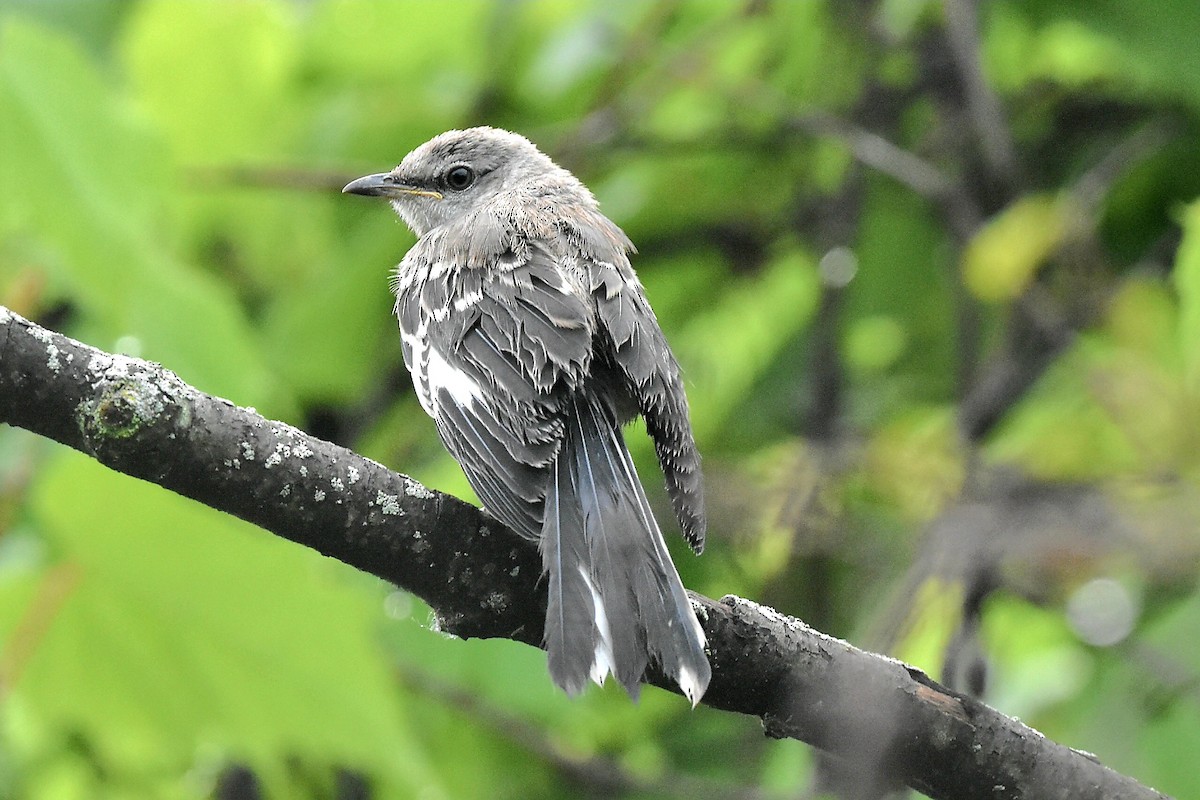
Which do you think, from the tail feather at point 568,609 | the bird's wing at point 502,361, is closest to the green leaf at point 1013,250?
the bird's wing at point 502,361

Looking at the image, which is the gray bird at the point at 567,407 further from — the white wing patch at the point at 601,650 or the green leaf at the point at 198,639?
the green leaf at the point at 198,639

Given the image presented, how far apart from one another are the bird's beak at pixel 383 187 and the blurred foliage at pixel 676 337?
0.40 metres

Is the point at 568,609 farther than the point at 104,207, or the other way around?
the point at 104,207

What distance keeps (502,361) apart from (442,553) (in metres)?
0.69

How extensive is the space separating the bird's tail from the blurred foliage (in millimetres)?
456

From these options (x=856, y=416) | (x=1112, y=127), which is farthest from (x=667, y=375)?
(x=1112, y=127)

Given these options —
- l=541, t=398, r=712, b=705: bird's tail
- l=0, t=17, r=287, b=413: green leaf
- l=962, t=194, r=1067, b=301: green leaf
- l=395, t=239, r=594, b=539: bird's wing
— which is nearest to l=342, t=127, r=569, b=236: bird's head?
l=0, t=17, r=287, b=413: green leaf

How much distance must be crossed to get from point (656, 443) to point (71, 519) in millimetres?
1315

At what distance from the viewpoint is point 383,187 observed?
4363mm

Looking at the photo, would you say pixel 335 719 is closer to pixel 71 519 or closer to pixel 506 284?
pixel 71 519

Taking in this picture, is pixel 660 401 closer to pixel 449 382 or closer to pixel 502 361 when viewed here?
pixel 502 361

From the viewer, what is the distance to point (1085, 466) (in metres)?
3.43

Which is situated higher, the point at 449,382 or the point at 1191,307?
the point at 1191,307

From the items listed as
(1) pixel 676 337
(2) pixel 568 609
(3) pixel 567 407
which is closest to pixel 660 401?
(3) pixel 567 407
